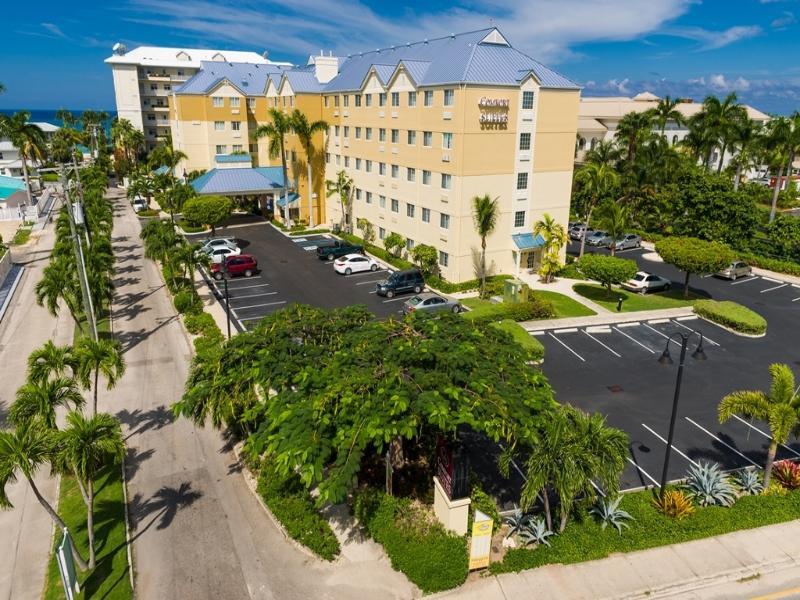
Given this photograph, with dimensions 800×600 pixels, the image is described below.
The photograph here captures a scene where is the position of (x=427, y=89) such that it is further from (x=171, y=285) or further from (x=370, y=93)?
(x=171, y=285)

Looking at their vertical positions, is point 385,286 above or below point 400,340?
below

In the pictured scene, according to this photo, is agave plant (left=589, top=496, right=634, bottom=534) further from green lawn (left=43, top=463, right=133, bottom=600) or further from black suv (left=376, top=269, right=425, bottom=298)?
black suv (left=376, top=269, right=425, bottom=298)

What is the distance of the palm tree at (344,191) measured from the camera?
59.0 m

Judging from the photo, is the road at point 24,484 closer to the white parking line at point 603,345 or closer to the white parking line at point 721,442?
the white parking line at point 721,442

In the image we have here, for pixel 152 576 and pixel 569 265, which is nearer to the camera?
pixel 152 576

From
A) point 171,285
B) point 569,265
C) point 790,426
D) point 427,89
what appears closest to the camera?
point 790,426

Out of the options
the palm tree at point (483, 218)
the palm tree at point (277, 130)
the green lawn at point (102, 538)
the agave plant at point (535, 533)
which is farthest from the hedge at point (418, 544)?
the palm tree at point (277, 130)

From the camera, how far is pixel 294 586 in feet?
53.5

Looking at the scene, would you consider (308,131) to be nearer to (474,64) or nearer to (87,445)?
(474,64)

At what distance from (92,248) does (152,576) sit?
26.4m

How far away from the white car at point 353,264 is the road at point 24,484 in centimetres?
2068

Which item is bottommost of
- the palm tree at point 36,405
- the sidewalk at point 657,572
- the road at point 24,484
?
the sidewalk at point 657,572

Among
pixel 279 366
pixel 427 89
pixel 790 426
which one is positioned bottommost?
pixel 790 426

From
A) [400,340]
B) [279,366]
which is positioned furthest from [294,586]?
[400,340]
